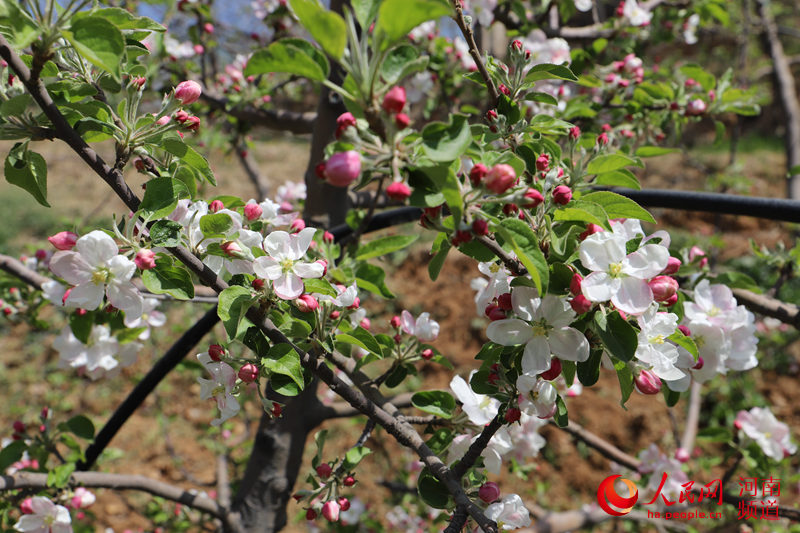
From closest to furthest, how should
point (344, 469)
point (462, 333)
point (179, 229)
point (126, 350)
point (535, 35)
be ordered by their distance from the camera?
point (179, 229) < point (344, 469) < point (126, 350) < point (535, 35) < point (462, 333)

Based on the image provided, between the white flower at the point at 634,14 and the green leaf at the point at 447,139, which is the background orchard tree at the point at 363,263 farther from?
the white flower at the point at 634,14

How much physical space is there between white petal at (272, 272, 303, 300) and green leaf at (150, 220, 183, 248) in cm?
15

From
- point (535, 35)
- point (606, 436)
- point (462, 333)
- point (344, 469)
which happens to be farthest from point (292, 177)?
point (344, 469)

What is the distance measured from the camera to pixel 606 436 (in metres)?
3.57

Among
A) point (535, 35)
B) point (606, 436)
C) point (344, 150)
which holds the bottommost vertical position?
point (606, 436)

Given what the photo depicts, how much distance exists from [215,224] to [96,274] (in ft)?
0.58

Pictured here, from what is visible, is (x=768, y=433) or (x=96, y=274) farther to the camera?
(x=768, y=433)

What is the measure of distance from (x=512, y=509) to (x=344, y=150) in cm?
58

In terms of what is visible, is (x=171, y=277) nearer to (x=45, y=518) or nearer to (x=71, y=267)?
(x=71, y=267)

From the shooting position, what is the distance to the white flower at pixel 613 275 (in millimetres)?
653

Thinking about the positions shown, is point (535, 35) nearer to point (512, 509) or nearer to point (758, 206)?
point (758, 206)

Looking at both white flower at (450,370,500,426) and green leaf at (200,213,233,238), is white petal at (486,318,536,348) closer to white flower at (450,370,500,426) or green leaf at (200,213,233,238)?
white flower at (450,370,500,426)

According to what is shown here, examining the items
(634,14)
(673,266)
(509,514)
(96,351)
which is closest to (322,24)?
(673,266)

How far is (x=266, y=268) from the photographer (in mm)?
756
